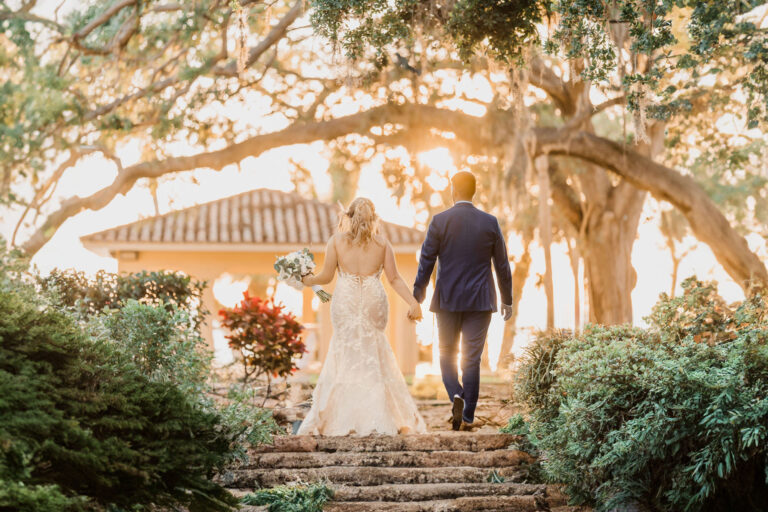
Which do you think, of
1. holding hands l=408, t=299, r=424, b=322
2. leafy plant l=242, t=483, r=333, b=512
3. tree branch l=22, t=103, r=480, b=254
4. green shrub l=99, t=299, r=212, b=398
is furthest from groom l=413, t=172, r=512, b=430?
tree branch l=22, t=103, r=480, b=254

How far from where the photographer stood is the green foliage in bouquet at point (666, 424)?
5.21 m

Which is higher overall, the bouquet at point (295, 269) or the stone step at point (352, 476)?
the bouquet at point (295, 269)

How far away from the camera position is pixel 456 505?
6344 millimetres

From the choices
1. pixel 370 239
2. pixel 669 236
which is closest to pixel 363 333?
pixel 370 239

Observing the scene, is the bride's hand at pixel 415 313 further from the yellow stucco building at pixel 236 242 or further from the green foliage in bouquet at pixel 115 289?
the yellow stucco building at pixel 236 242

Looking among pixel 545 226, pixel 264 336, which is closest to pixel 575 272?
pixel 545 226

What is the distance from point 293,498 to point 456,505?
1123 millimetres

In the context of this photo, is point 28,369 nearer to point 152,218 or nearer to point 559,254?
point 152,218

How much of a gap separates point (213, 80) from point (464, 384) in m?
8.04

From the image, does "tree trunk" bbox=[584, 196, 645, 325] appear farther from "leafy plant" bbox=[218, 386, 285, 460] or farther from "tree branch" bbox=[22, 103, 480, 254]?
"leafy plant" bbox=[218, 386, 285, 460]

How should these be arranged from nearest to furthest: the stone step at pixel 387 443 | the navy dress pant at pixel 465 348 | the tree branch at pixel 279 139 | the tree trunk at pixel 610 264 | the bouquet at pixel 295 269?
the stone step at pixel 387 443, the navy dress pant at pixel 465 348, the bouquet at pixel 295 269, the tree branch at pixel 279 139, the tree trunk at pixel 610 264

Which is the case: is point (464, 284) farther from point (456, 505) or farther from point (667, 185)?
point (667, 185)

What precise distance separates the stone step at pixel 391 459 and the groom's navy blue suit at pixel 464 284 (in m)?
0.90

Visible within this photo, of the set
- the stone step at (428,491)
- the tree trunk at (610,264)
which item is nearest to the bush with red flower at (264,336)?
the stone step at (428,491)
